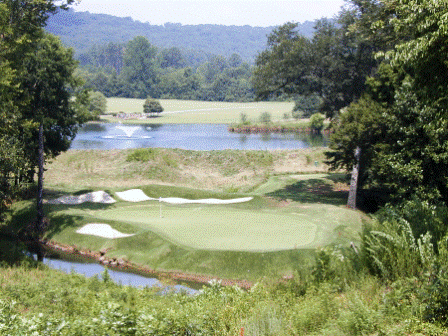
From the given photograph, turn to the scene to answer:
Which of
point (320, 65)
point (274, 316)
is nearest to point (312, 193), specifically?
point (320, 65)

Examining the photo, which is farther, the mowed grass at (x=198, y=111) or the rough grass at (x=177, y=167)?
the mowed grass at (x=198, y=111)

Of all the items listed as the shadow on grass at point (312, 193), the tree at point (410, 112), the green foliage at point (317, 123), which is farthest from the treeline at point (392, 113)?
the green foliage at point (317, 123)

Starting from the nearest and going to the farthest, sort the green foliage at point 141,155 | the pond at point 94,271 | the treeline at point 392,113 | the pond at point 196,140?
1. the treeline at point 392,113
2. the pond at point 94,271
3. the green foliage at point 141,155
4. the pond at point 196,140

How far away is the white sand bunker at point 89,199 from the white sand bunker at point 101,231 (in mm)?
5313

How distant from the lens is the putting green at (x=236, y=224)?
1878 centimetres

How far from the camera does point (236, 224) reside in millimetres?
21672

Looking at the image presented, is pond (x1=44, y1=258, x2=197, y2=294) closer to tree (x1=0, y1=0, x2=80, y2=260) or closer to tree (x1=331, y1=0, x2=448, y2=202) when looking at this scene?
tree (x1=0, y1=0, x2=80, y2=260)

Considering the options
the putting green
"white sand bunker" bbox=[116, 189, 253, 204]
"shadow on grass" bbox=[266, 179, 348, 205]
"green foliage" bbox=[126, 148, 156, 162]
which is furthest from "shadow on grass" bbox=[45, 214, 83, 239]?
"green foliage" bbox=[126, 148, 156, 162]

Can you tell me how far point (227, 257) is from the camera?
1784cm

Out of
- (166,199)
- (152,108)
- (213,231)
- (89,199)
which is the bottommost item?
(89,199)

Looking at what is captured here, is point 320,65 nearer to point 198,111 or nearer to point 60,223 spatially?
point 60,223

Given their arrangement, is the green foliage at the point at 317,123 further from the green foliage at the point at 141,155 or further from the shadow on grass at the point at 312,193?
the shadow on grass at the point at 312,193

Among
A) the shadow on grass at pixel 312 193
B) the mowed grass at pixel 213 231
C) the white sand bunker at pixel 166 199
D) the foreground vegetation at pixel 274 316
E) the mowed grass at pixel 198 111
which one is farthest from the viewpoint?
the mowed grass at pixel 198 111

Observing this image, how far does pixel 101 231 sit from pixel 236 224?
6570mm
